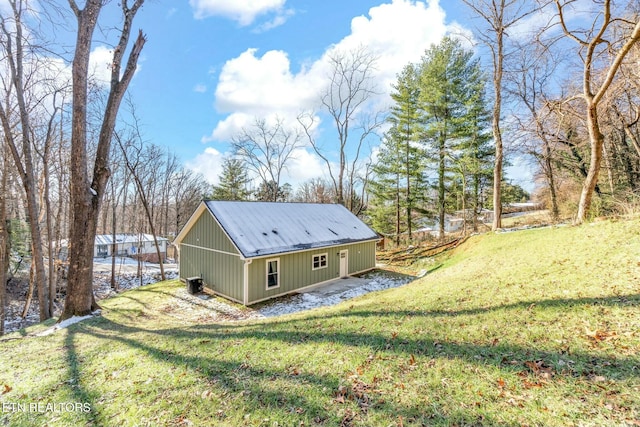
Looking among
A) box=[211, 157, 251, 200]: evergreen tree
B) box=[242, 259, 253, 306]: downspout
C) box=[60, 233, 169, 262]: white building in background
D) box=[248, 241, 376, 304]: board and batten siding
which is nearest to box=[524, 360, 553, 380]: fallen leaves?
box=[242, 259, 253, 306]: downspout

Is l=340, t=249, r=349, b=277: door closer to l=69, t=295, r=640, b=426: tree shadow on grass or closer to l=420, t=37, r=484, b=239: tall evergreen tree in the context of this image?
l=420, t=37, r=484, b=239: tall evergreen tree

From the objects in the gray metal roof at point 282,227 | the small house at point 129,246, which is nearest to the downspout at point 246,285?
the gray metal roof at point 282,227

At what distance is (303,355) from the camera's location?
14.1ft

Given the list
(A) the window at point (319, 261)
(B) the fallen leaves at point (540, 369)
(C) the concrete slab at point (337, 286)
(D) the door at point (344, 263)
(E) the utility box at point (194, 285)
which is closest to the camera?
(B) the fallen leaves at point (540, 369)

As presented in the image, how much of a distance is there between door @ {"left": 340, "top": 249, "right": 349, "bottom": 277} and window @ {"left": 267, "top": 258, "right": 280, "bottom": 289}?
407 centimetres

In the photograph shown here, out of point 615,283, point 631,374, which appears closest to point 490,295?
point 615,283

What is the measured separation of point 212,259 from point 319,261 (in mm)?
4862

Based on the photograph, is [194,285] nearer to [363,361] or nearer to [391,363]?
[363,361]

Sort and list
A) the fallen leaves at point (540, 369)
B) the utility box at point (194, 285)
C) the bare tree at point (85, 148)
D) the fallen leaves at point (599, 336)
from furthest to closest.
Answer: the utility box at point (194, 285), the bare tree at point (85, 148), the fallen leaves at point (599, 336), the fallen leaves at point (540, 369)

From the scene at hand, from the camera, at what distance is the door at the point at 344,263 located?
574 inches

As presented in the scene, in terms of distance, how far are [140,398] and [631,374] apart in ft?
18.5

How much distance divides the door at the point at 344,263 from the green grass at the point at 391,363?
7897mm

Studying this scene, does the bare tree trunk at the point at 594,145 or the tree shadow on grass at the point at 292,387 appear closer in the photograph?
the tree shadow on grass at the point at 292,387

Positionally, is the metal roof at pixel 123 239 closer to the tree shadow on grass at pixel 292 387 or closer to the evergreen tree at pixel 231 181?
the evergreen tree at pixel 231 181
